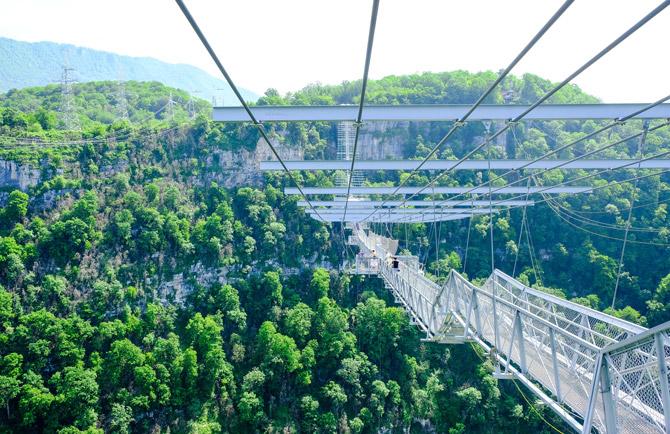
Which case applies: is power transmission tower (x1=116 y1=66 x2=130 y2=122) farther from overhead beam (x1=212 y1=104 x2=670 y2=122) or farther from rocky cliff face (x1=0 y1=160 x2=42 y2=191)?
overhead beam (x1=212 y1=104 x2=670 y2=122)

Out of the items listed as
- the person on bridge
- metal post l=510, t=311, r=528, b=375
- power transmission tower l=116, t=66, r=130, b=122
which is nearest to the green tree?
power transmission tower l=116, t=66, r=130, b=122

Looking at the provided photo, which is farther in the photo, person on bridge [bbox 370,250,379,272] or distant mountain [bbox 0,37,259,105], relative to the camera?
distant mountain [bbox 0,37,259,105]

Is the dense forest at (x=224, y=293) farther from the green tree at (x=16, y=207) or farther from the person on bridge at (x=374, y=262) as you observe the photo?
the person on bridge at (x=374, y=262)

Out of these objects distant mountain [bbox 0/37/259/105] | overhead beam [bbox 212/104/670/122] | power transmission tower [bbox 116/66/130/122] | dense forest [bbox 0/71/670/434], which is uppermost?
distant mountain [bbox 0/37/259/105]

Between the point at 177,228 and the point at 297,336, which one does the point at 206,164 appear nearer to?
the point at 177,228

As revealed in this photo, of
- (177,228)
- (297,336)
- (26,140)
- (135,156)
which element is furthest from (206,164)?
(297,336)

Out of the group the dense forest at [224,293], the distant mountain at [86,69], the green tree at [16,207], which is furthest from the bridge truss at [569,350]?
the distant mountain at [86,69]
